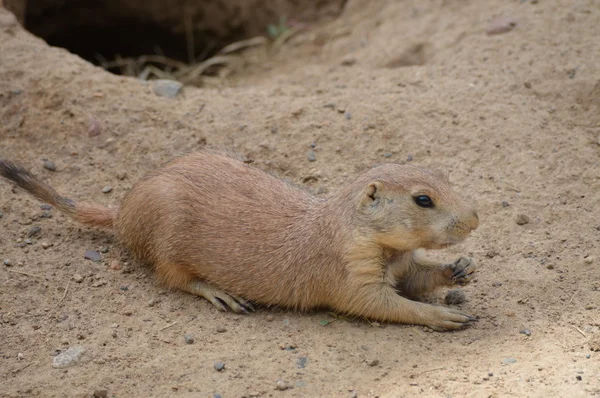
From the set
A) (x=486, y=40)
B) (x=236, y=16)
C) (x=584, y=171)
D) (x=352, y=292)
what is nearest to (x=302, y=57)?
(x=236, y=16)

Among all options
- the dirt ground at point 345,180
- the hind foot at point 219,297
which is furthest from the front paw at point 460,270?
the hind foot at point 219,297

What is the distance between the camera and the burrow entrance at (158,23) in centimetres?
912

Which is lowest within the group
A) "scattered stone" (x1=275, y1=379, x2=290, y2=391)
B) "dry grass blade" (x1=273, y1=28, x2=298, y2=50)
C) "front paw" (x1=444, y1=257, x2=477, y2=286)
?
"scattered stone" (x1=275, y1=379, x2=290, y2=391)

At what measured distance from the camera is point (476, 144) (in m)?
5.97

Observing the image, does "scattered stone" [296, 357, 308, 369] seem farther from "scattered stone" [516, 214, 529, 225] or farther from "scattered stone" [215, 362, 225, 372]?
"scattered stone" [516, 214, 529, 225]

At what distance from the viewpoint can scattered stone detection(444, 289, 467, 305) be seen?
472cm

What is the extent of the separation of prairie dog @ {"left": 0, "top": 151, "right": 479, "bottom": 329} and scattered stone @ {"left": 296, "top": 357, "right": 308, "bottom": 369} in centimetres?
49

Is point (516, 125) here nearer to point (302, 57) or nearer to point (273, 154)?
point (273, 154)

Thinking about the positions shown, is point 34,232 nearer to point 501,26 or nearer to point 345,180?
point 345,180

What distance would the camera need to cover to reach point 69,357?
4.21m

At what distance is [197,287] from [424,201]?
160 centimetres

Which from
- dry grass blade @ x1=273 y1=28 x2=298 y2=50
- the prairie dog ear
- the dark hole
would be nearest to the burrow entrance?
the dark hole

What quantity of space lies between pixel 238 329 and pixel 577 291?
2.04 metres

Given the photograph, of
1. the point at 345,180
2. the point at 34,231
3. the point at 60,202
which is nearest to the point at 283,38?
the point at 345,180
